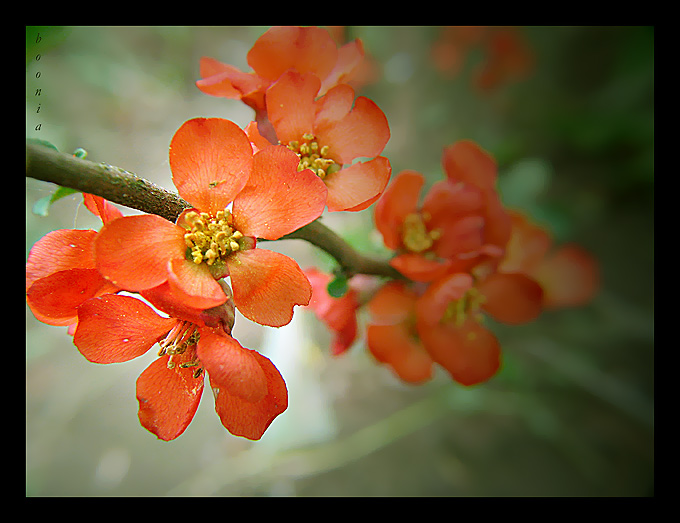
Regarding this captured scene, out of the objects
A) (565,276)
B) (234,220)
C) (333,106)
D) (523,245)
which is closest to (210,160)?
(234,220)

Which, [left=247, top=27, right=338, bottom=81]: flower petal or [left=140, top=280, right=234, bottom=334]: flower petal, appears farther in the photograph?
[left=247, top=27, right=338, bottom=81]: flower petal

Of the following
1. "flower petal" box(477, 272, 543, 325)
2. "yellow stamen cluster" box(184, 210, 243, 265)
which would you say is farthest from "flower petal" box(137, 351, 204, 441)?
"flower petal" box(477, 272, 543, 325)

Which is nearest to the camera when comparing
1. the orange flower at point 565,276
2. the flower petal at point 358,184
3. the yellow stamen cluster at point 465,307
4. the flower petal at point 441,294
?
the flower petal at point 358,184

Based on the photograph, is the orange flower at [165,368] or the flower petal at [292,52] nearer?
the orange flower at [165,368]

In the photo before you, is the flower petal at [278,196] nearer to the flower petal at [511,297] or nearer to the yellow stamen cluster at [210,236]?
the yellow stamen cluster at [210,236]

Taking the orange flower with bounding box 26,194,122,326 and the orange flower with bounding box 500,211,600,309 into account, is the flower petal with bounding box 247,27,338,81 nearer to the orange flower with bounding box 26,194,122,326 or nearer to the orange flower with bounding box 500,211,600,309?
the orange flower with bounding box 26,194,122,326

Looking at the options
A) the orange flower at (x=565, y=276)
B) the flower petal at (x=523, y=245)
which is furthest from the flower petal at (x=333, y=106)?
the orange flower at (x=565, y=276)
